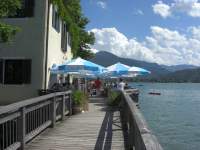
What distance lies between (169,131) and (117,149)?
23.2m

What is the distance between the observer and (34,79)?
78.8 ft

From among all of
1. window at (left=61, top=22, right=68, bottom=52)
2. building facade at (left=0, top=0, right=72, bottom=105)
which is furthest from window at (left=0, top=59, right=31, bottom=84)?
window at (left=61, top=22, right=68, bottom=52)

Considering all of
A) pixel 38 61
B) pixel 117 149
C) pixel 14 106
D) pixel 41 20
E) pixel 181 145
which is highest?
pixel 41 20

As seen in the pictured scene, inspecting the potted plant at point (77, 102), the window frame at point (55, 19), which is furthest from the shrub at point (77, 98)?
the window frame at point (55, 19)

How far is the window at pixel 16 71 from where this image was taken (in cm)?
2394

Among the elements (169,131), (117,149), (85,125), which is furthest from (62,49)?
(117,149)

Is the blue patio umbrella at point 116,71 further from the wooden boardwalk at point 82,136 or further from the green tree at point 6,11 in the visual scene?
the wooden boardwalk at point 82,136

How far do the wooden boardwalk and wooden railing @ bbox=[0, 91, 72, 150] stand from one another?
0.88 ft

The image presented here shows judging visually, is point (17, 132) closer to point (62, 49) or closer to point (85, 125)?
point (85, 125)

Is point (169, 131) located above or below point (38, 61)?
below

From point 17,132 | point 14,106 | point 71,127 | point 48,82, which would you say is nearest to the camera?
point 14,106

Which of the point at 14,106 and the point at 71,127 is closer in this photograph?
the point at 14,106

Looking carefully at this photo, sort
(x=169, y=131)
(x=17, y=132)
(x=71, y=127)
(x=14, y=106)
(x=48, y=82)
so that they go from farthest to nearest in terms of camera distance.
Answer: (x=169, y=131) < (x=48, y=82) < (x=71, y=127) < (x=17, y=132) < (x=14, y=106)

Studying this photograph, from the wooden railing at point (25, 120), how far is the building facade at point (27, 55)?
329 inches
